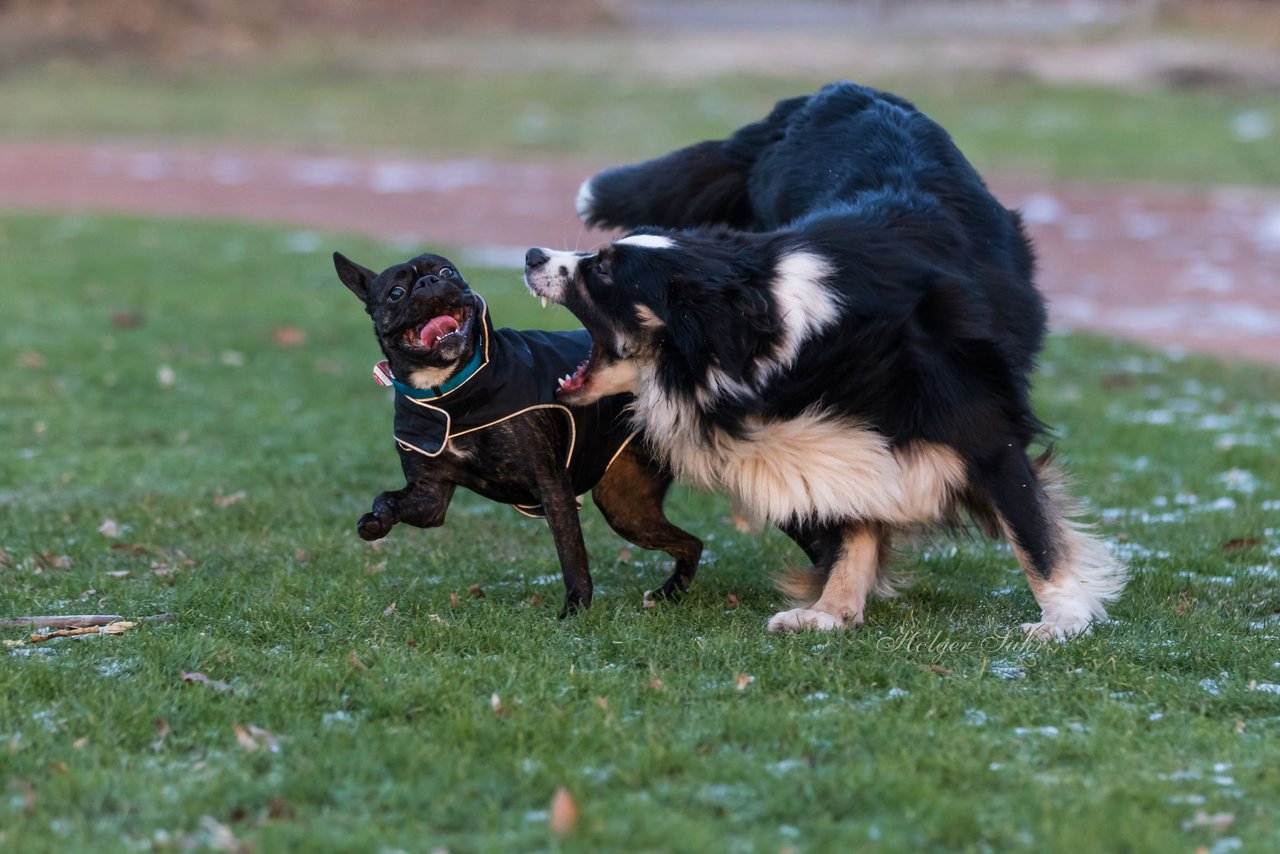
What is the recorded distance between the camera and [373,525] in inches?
208

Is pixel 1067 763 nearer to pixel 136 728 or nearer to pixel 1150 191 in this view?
pixel 136 728

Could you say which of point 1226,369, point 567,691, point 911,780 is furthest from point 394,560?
point 1226,369

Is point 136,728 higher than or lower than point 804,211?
lower

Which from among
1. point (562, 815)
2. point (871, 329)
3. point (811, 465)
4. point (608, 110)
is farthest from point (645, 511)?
point (608, 110)

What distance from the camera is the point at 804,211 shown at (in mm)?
6172

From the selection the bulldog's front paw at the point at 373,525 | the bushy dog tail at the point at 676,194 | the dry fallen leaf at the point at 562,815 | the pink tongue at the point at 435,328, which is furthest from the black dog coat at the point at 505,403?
the dry fallen leaf at the point at 562,815

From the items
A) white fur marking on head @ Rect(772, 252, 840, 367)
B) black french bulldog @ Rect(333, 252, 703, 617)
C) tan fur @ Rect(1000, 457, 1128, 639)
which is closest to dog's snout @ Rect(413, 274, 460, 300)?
black french bulldog @ Rect(333, 252, 703, 617)

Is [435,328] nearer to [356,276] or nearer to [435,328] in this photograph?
[435,328]

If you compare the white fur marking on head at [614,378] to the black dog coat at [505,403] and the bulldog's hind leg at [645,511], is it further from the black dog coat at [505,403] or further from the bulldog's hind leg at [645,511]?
the bulldog's hind leg at [645,511]

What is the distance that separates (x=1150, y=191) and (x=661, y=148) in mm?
7052

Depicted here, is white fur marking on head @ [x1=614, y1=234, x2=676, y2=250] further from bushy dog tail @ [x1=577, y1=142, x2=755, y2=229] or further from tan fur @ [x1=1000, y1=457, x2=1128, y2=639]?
bushy dog tail @ [x1=577, y1=142, x2=755, y2=229]

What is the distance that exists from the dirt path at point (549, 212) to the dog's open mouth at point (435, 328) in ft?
27.6

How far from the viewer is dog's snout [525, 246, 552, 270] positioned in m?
4.99

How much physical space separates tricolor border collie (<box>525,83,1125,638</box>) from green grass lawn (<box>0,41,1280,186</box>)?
16708 millimetres
